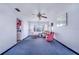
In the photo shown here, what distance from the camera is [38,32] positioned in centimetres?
330

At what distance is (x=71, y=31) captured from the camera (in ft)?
12.2

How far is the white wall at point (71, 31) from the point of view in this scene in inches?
133

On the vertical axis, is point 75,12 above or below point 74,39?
above

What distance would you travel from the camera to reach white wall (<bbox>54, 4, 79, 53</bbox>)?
11.1 feet

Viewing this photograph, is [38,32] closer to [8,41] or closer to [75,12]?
[8,41]

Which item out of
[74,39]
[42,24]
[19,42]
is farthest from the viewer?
[19,42]

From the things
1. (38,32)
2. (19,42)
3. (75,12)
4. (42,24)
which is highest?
(75,12)

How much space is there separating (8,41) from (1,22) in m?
0.75

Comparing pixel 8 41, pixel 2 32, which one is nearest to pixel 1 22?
pixel 2 32

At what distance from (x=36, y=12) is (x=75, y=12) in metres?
1.16
